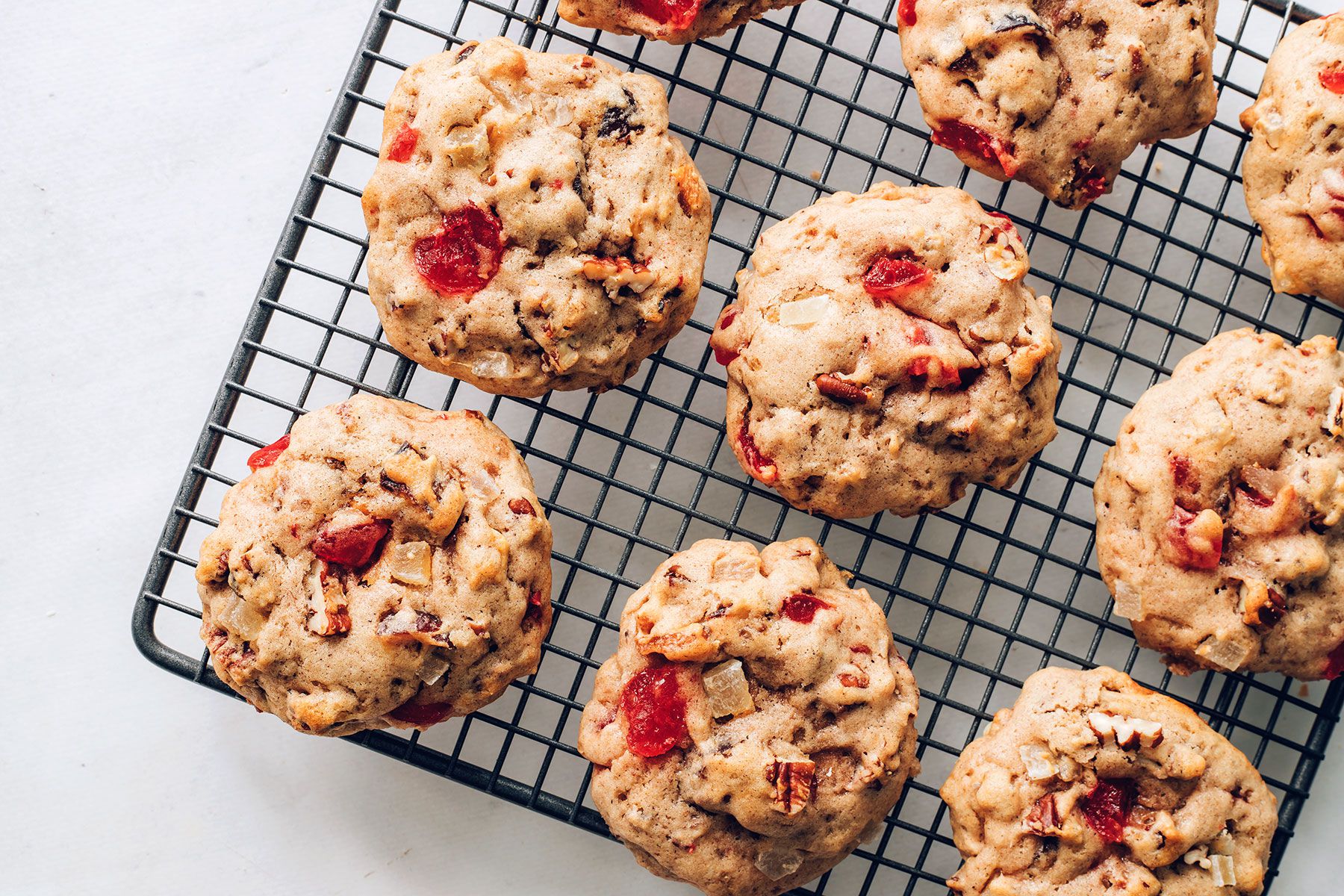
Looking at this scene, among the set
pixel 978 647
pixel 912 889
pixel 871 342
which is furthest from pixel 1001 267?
pixel 912 889

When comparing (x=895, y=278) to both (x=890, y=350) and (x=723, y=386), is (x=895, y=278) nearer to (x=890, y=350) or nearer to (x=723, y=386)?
(x=890, y=350)

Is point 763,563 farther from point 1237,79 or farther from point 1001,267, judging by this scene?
point 1237,79

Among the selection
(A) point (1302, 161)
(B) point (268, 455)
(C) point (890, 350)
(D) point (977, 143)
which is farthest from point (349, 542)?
(A) point (1302, 161)

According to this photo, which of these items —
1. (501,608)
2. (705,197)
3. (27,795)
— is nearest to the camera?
(501,608)

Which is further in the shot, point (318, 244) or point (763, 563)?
point (318, 244)

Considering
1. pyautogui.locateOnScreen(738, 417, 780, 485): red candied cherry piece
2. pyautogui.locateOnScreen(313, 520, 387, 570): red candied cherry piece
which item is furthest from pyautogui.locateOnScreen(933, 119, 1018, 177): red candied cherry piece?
pyautogui.locateOnScreen(313, 520, 387, 570): red candied cherry piece
